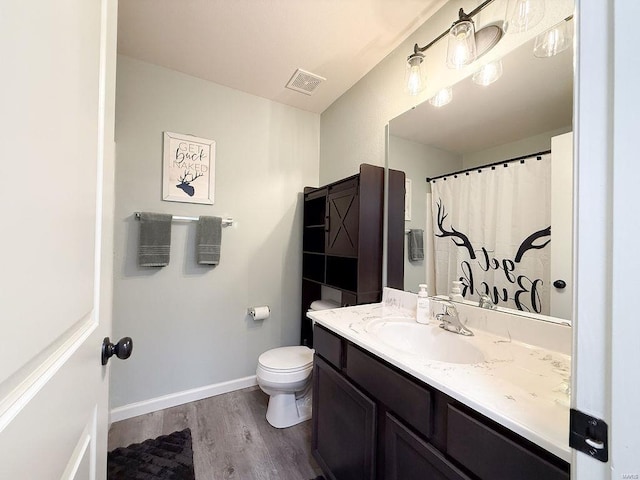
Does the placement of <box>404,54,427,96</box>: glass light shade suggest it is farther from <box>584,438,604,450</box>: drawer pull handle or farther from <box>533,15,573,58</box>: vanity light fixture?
<box>584,438,604,450</box>: drawer pull handle

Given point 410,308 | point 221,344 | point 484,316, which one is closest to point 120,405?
point 221,344

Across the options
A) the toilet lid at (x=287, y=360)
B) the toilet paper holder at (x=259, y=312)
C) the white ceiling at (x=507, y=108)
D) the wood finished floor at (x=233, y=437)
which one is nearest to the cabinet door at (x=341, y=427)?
the wood finished floor at (x=233, y=437)

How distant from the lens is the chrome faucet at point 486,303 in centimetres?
116

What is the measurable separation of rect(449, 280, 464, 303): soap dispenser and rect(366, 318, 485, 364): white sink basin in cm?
18

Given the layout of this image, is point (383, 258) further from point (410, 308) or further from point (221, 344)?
point (221, 344)

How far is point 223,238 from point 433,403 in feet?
6.08

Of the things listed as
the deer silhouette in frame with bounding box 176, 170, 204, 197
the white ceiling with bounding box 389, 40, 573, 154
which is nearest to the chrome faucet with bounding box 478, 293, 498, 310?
the white ceiling with bounding box 389, 40, 573, 154

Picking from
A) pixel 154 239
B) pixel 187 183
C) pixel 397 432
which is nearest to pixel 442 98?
pixel 397 432

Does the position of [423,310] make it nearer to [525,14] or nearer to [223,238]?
[525,14]

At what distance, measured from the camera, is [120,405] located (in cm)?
182

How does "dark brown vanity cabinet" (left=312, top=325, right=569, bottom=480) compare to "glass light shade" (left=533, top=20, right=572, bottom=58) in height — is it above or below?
below

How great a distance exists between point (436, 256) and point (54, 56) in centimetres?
153

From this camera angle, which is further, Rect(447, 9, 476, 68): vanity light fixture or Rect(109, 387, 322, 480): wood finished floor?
Rect(109, 387, 322, 480): wood finished floor

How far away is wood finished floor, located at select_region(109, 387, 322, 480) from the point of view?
1.42 metres
